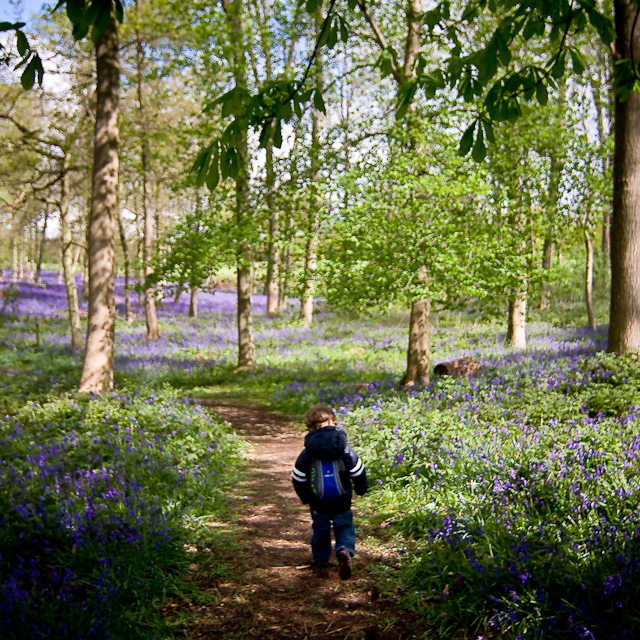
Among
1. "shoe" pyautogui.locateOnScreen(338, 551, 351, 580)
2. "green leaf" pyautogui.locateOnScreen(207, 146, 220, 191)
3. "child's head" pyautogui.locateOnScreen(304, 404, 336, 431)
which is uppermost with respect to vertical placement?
"green leaf" pyautogui.locateOnScreen(207, 146, 220, 191)

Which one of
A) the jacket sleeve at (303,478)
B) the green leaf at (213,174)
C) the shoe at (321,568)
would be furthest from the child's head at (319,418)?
the green leaf at (213,174)

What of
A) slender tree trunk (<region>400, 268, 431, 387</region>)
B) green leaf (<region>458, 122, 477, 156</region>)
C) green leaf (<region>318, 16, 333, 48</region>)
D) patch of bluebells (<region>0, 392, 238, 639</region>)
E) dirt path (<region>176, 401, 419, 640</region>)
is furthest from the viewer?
slender tree trunk (<region>400, 268, 431, 387</region>)

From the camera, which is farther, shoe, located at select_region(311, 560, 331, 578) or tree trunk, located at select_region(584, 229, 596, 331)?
tree trunk, located at select_region(584, 229, 596, 331)

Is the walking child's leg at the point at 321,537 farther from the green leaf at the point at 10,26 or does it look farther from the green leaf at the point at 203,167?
the green leaf at the point at 10,26

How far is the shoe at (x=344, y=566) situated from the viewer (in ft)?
15.8

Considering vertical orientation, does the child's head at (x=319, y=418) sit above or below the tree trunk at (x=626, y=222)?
below

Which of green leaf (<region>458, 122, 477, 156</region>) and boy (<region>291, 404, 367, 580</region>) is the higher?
green leaf (<region>458, 122, 477, 156</region>)

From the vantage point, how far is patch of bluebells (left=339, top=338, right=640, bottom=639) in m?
3.80

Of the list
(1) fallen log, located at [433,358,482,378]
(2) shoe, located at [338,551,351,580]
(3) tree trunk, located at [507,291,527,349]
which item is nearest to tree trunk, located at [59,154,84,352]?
(1) fallen log, located at [433,358,482,378]

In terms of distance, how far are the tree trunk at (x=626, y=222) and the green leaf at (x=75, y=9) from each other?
8971 millimetres

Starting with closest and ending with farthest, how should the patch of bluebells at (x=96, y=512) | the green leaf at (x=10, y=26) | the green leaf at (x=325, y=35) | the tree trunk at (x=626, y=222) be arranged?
the green leaf at (x=10, y=26) < the green leaf at (x=325, y=35) < the patch of bluebells at (x=96, y=512) < the tree trunk at (x=626, y=222)

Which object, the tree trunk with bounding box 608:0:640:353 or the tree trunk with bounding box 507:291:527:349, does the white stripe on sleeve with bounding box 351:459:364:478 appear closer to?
the tree trunk with bounding box 608:0:640:353

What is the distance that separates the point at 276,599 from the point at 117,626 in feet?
4.52

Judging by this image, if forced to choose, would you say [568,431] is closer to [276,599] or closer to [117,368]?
[276,599]
